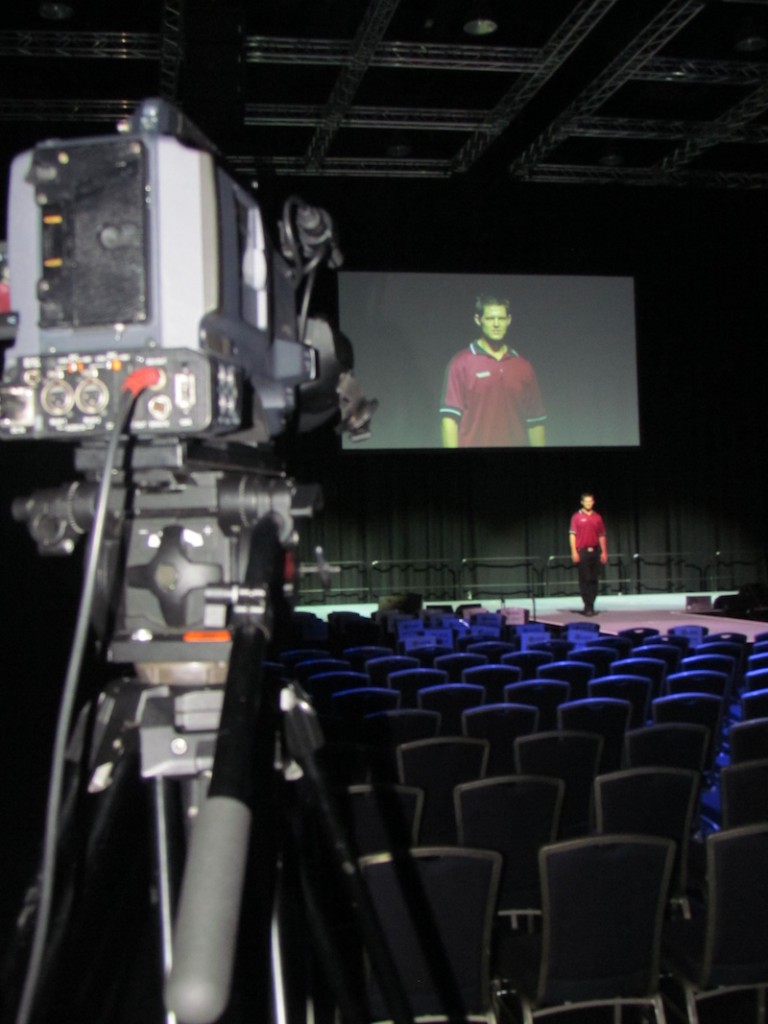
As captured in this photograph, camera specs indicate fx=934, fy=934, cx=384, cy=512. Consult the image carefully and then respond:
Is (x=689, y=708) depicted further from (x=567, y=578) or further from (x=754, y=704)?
(x=567, y=578)

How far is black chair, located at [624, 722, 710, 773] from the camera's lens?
428cm

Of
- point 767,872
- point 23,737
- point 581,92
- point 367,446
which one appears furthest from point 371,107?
point 767,872

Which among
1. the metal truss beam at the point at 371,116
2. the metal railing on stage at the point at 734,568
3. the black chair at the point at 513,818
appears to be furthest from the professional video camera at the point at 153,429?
the metal railing on stage at the point at 734,568

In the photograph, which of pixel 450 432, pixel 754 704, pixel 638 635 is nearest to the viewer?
pixel 754 704

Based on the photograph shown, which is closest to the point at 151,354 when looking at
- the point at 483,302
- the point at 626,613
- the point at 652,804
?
the point at 652,804

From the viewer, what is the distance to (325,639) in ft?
30.8

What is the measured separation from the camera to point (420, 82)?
10.7 meters

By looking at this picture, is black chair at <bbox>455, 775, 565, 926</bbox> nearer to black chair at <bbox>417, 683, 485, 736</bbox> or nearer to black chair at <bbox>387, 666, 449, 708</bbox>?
black chair at <bbox>417, 683, 485, 736</bbox>

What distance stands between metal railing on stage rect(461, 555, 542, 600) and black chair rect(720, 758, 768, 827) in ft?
39.7

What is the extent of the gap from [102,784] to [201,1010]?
68cm

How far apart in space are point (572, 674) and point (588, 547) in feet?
21.2

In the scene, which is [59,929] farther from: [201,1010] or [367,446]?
[367,446]

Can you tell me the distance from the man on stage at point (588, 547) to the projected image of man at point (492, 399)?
5.20 feet

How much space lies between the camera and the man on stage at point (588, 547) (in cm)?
1238
